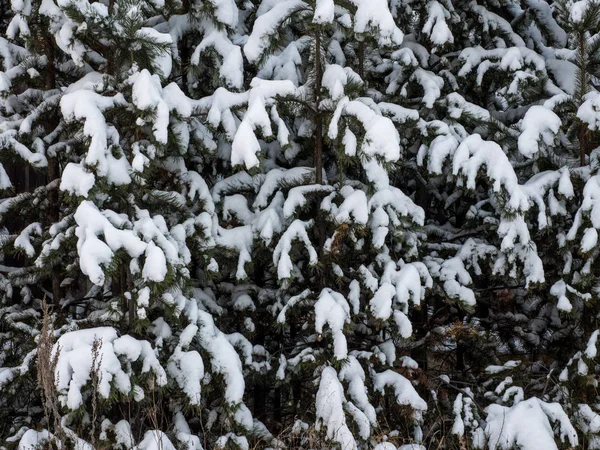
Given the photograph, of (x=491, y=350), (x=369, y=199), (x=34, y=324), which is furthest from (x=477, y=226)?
(x=34, y=324)

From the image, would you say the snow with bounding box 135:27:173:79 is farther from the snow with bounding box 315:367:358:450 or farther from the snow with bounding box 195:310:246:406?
the snow with bounding box 315:367:358:450

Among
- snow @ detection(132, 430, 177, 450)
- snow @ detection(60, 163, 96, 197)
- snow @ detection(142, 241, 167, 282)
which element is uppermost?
snow @ detection(60, 163, 96, 197)

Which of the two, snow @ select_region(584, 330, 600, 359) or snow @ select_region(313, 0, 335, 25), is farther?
snow @ select_region(584, 330, 600, 359)

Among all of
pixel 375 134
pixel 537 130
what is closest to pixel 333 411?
pixel 375 134

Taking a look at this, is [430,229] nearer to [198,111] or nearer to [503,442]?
[503,442]

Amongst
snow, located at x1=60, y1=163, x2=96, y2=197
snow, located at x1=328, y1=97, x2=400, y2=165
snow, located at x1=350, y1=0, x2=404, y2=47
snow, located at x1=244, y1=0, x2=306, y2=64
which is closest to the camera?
snow, located at x1=60, y1=163, x2=96, y2=197

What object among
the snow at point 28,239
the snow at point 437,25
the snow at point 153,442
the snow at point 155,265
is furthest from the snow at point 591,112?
the snow at point 28,239

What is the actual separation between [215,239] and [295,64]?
1549 mm

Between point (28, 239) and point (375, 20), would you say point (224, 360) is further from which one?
point (375, 20)

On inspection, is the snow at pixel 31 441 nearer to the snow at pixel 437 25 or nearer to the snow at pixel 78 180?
the snow at pixel 78 180

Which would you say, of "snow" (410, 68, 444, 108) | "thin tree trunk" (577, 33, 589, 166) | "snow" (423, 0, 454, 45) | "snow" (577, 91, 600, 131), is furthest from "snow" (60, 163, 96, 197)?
"thin tree trunk" (577, 33, 589, 166)

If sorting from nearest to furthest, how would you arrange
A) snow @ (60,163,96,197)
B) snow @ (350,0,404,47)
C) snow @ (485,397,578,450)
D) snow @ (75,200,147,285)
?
snow @ (75,200,147,285) < snow @ (60,163,96,197) < snow @ (350,0,404,47) < snow @ (485,397,578,450)

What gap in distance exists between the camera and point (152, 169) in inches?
172

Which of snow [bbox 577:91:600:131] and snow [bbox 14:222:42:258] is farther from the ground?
snow [bbox 577:91:600:131]
